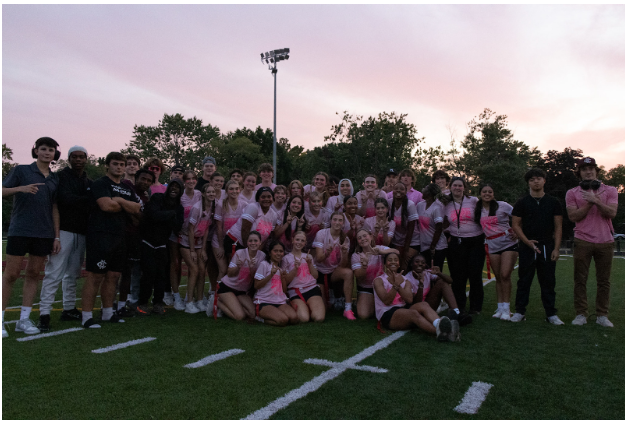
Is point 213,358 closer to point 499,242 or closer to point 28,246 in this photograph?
point 28,246

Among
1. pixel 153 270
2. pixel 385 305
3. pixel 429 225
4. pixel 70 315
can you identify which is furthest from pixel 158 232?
pixel 429 225

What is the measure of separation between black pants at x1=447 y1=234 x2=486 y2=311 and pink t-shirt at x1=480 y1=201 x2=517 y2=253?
131 mm

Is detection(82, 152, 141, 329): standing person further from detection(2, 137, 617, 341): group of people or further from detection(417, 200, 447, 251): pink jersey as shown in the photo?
detection(417, 200, 447, 251): pink jersey

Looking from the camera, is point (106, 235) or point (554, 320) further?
point (554, 320)

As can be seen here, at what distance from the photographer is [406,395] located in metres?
3.24

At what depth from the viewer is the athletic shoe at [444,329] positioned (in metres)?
4.67

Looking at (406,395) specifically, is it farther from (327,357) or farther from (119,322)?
(119,322)

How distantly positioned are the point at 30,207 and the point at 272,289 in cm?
298

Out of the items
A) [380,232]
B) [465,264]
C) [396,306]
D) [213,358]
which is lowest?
[213,358]

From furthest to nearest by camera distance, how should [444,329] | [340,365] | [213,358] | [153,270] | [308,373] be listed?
[153,270] → [444,329] → [213,358] → [340,365] → [308,373]

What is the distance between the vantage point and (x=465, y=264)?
627 cm

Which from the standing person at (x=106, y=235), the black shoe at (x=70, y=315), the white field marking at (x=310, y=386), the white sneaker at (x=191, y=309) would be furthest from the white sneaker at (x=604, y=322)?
the black shoe at (x=70, y=315)

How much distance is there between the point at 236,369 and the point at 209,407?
0.78 metres

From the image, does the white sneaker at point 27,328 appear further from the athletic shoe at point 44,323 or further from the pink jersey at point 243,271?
the pink jersey at point 243,271
